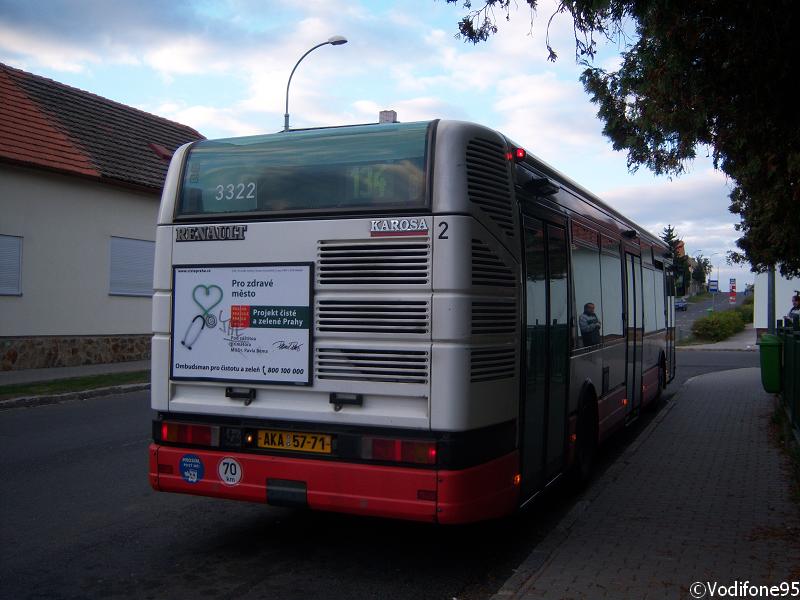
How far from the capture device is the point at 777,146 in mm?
7090

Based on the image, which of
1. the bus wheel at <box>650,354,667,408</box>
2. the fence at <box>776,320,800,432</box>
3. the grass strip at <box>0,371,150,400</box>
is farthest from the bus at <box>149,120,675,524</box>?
the grass strip at <box>0,371,150,400</box>

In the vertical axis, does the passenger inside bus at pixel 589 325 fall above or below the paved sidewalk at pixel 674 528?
above

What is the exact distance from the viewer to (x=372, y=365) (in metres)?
5.43

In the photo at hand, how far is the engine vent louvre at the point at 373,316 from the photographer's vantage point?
5.29 m

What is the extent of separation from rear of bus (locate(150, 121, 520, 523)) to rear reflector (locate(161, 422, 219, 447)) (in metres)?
Answer: 0.01

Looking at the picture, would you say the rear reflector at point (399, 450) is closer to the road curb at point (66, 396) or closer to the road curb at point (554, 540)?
the road curb at point (554, 540)

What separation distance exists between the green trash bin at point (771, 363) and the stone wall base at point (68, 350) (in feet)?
52.5

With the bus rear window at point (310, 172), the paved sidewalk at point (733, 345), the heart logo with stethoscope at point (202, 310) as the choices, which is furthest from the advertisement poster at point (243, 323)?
the paved sidewalk at point (733, 345)

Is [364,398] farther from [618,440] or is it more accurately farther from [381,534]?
[618,440]

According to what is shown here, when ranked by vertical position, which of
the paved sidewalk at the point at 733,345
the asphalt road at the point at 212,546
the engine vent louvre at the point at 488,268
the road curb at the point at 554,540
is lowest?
the asphalt road at the point at 212,546

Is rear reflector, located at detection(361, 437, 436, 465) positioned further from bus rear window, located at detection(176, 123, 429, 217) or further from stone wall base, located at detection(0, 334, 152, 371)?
stone wall base, located at detection(0, 334, 152, 371)

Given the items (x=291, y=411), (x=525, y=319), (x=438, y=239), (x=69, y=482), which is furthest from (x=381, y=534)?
(x=69, y=482)

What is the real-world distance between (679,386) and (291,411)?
50.4 feet

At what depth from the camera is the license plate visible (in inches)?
217
